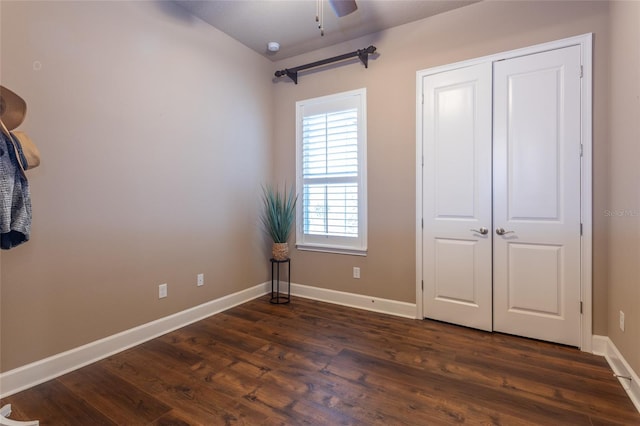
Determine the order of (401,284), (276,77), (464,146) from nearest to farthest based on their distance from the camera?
(464,146) < (401,284) < (276,77)

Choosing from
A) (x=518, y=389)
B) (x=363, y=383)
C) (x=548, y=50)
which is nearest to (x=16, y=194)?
(x=363, y=383)

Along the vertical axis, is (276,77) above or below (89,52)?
above

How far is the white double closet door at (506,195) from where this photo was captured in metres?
2.42

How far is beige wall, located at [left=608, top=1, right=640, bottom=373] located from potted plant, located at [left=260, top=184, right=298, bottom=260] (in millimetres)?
2830

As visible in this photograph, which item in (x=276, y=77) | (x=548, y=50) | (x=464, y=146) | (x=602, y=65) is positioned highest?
(x=276, y=77)

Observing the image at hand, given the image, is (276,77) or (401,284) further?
(276,77)

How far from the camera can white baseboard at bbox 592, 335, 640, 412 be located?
1776mm

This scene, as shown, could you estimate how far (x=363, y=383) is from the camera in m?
1.96

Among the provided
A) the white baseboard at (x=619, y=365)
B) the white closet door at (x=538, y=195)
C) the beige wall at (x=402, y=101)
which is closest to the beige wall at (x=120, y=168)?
the beige wall at (x=402, y=101)

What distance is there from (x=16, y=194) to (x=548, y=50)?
378cm

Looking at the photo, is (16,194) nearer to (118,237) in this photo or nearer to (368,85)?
(118,237)

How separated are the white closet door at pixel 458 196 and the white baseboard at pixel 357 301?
8.5 inches

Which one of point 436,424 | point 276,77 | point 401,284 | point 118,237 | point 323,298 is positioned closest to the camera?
point 436,424

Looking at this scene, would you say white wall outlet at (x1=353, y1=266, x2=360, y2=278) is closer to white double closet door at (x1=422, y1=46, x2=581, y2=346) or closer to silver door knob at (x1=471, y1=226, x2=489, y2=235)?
white double closet door at (x1=422, y1=46, x2=581, y2=346)
